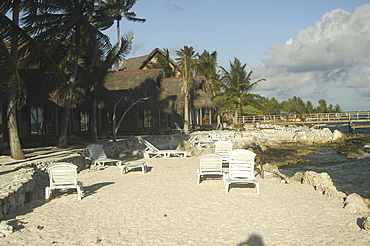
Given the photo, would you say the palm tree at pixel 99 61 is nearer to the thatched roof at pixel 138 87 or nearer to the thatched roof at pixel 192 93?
the thatched roof at pixel 138 87

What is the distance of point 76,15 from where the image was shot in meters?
13.9

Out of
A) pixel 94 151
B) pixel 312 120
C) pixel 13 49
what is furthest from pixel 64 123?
pixel 312 120

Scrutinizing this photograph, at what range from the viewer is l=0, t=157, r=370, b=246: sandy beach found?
494cm

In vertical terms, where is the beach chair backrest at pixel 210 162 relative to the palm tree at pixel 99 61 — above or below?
below

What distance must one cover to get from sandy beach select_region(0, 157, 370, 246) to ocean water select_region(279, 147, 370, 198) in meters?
3.61

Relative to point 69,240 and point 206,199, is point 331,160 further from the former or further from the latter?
point 69,240

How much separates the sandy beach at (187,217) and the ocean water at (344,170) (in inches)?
→ 142

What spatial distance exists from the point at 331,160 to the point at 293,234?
14.5 m

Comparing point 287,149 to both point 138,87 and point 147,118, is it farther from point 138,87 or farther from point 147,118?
point 138,87

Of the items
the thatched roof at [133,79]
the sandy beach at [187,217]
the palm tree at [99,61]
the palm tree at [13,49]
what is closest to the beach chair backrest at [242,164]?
the sandy beach at [187,217]

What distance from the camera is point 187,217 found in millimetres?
6012

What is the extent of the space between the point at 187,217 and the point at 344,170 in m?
11.4

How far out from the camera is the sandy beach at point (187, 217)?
4.94 metres

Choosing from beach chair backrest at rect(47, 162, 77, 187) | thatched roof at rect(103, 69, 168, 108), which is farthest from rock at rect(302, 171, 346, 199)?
thatched roof at rect(103, 69, 168, 108)
